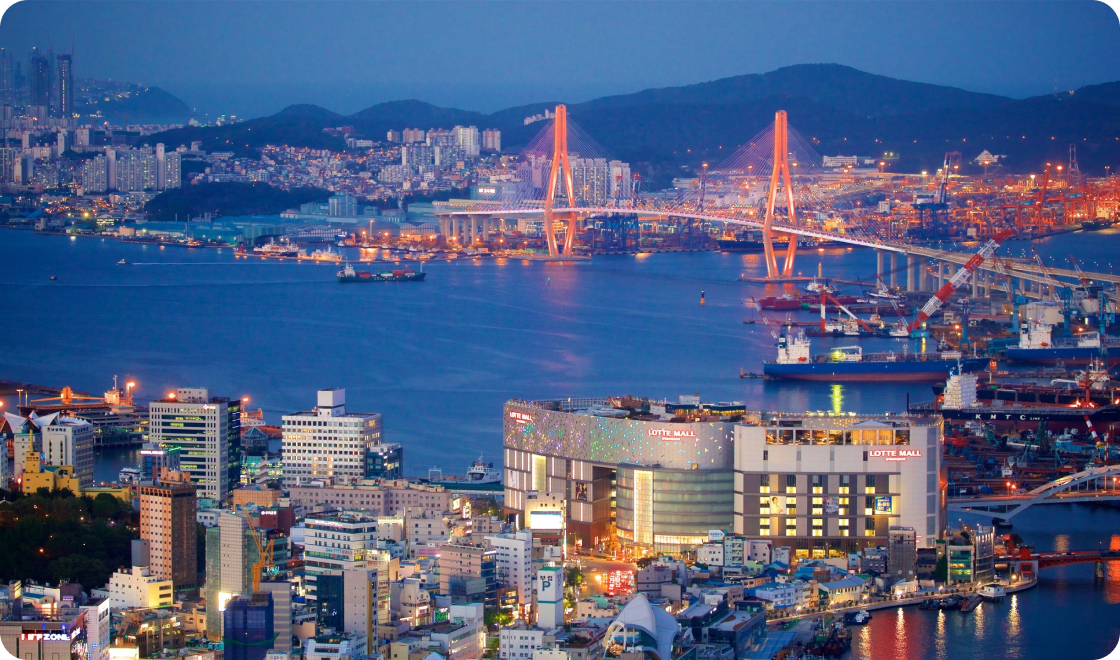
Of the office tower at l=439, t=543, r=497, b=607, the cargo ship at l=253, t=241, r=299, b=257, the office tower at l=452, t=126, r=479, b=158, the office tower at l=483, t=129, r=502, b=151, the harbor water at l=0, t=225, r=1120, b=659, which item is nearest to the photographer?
the office tower at l=439, t=543, r=497, b=607

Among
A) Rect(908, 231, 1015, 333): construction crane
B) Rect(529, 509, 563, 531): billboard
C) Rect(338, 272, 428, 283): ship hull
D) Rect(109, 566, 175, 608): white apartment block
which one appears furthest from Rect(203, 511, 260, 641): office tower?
Rect(338, 272, 428, 283): ship hull

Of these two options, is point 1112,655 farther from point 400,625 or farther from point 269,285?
point 269,285

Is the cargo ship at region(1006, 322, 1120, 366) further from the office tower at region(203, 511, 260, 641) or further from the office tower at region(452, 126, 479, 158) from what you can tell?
the office tower at region(452, 126, 479, 158)

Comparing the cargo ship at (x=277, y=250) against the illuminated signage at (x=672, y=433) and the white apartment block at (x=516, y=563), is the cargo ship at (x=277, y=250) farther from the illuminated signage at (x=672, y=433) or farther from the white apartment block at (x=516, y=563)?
the white apartment block at (x=516, y=563)

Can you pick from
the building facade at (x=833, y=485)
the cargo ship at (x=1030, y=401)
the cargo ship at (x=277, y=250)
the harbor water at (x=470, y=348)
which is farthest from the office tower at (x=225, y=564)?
the cargo ship at (x=277, y=250)

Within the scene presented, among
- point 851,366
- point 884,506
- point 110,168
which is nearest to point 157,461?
point 884,506

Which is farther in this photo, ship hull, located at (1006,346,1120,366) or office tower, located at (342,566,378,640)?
ship hull, located at (1006,346,1120,366)

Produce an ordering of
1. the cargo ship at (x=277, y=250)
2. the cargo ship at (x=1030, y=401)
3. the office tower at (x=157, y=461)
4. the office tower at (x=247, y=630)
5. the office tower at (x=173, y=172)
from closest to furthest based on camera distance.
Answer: the office tower at (x=247, y=630)
the office tower at (x=157, y=461)
the cargo ship at (x=1030, y=401)
the cargo ship at (x=277, y=250)
the office tower at (x=173, y=172)
